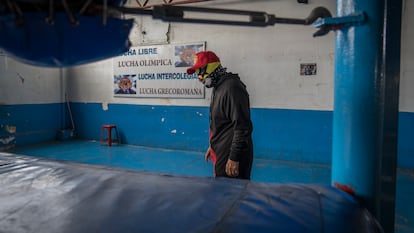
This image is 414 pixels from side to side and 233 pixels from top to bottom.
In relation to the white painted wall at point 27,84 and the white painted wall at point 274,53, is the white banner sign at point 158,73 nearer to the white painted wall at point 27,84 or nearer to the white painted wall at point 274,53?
the white painted wall at point 274,53

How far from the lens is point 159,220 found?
45.8 inches

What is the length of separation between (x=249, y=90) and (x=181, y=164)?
167cm

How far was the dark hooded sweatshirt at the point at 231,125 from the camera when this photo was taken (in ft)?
6.88

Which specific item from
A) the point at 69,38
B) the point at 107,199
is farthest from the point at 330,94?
the point at 69,38

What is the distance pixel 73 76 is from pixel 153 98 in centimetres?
213

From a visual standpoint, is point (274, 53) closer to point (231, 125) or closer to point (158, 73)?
point (158, 73)

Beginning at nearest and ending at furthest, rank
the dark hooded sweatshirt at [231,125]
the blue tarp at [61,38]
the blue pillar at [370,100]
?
the blue tarp at [61,38]
the blue pillar at [370,100]
the dark hooded sweatshirt at [231,125]

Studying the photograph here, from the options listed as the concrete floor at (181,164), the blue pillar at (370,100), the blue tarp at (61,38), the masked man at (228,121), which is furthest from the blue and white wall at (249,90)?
Answer: the blue tarp at (61,38)

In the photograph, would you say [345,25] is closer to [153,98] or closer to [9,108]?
[153,98]

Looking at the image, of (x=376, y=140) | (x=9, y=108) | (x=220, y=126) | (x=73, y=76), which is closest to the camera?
(x=376, y=140)

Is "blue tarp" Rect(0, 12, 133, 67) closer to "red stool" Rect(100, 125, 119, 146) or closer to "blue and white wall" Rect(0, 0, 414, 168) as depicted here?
"blue and white wall" Rect(0, 0, 414, 168)

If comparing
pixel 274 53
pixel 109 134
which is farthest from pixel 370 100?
pixel 109 134

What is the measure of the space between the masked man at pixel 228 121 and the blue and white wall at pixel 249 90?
3.08 m

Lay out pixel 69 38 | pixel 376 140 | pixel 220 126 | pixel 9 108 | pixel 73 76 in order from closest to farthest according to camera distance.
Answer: pixel 69 38 < pixel 376 140 < pixel 220 126 < pixel 9 108 < pixel 73 76
